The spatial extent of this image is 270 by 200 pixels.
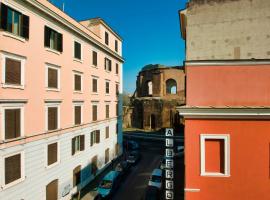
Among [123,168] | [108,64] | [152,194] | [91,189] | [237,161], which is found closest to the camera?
[237,161]

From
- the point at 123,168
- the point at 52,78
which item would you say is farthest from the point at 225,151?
→ the point at 123,168

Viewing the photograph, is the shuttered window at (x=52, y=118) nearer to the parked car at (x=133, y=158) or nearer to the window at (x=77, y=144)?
the window at (x=77, y=144)

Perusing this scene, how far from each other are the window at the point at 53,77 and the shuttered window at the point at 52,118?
1577 millimetres

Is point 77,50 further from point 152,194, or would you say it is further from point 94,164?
point 152,194

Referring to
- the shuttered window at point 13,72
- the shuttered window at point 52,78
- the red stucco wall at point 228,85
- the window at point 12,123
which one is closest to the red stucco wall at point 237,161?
the red stucco wall at point 228,85

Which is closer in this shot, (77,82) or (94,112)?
(77,82)

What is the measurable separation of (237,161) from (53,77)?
14037 mm

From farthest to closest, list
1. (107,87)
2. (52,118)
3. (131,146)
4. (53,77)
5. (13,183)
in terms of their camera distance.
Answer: (131,146) < (107,87) < (53,77) < (52,118) < (13,183)

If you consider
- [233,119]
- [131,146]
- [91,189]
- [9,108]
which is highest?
[9,108]

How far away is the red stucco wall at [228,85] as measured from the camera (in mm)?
9773

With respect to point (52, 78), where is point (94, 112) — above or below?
below

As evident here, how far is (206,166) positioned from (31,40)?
42.2 feet

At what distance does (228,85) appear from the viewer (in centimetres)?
995

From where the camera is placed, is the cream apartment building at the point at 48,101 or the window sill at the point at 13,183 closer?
the window sill at the point at 13,183
